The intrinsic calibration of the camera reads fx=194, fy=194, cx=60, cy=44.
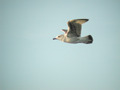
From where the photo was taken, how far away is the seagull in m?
Result: 11.4

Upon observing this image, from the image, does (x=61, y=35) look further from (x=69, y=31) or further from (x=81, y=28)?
(x=81, y=28)

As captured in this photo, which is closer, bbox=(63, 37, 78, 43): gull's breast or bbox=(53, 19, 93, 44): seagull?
bbox=(53, 19, 93, 44): seagull

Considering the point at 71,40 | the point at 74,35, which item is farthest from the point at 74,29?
the point at 71,40

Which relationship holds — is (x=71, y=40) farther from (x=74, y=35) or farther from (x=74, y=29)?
(x=74, y=29)

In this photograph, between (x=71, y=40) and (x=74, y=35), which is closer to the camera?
(x=71, y=40)

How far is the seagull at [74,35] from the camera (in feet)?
37.3

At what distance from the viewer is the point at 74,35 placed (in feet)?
38.8

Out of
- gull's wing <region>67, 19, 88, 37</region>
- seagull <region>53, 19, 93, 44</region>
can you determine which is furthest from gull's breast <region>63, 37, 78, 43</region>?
gull's wing <region>67, 19, 88, 37</region>

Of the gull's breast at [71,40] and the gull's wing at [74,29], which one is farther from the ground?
the gull's wing at [74,29]

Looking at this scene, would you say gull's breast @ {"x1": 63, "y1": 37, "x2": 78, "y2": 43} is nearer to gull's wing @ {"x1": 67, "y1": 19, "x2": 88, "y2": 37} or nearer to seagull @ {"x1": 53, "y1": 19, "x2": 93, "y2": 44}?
seagull @ {"x1": 53, "y1": 19, "x2": 93, "y2": 44}

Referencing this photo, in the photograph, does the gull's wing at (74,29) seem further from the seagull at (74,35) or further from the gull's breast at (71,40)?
the gull's breast at (71,40)

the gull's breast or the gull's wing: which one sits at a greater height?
the gull's wing

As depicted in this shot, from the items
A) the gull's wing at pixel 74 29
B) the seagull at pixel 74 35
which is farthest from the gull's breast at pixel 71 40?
the gull's wing at pixel 74 29

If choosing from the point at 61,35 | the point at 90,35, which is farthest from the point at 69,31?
the point at 90,35
